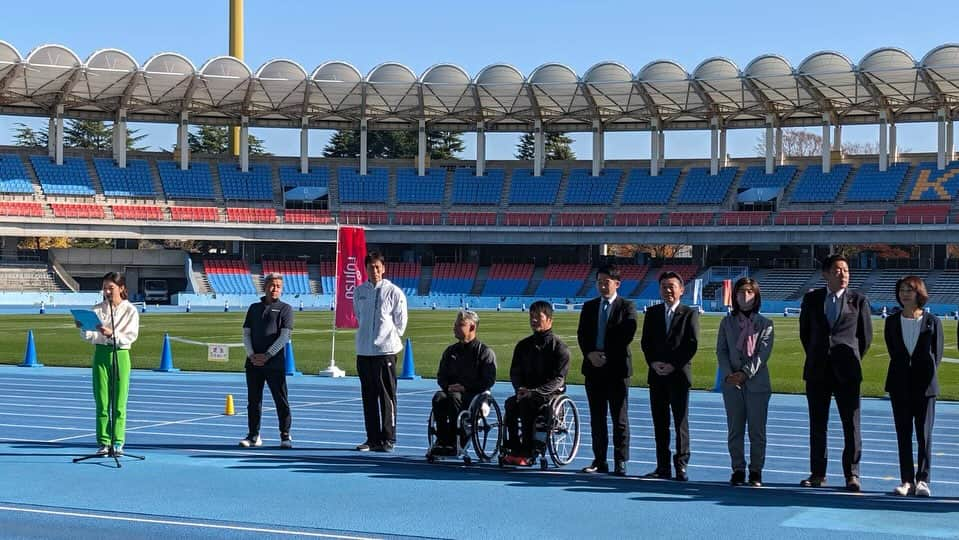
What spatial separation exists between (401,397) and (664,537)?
1029 centimetres

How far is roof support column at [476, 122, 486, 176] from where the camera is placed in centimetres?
6750

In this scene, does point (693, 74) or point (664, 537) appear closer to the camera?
point (664, 537)

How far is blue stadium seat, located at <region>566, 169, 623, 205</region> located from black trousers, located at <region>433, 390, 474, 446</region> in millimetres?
56710

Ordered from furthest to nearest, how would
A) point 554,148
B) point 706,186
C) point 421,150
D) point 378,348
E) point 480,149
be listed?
1. point 554,148
2. point 480,149
3. point 421,150
4. point 706,186
5. point 378,348

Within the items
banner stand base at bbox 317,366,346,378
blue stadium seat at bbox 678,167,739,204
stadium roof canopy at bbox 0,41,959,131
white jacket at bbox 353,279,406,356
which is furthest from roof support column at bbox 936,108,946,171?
white jacket at bbox 353,279,406,356

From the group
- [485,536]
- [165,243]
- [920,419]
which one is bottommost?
[485,536]

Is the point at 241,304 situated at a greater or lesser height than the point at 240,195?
lesser

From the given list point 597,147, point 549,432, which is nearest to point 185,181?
point 597,147

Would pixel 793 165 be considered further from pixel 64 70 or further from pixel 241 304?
pixel 64 70

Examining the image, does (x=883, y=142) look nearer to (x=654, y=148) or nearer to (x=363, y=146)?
(x=654, y=148)

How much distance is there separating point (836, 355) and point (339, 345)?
21.7 metres

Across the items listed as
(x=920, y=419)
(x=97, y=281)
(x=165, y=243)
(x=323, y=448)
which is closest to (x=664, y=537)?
(x=920, y=419)

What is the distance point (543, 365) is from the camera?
34.1ft

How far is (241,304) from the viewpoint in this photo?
58969 mm
